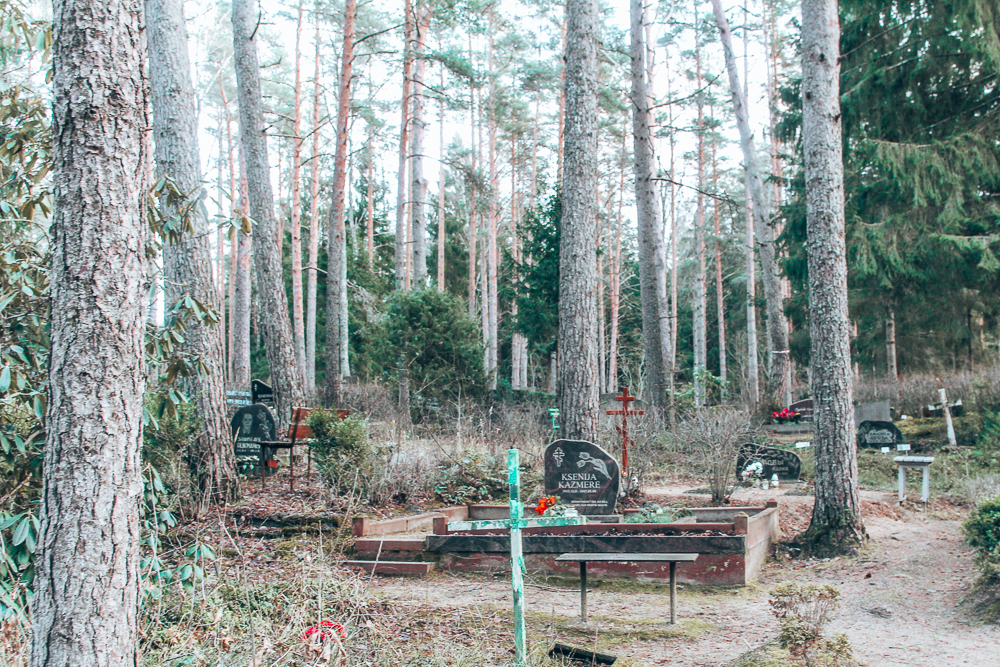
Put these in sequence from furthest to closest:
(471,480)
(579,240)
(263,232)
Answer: (263,232) < (579,240) < (471,480)

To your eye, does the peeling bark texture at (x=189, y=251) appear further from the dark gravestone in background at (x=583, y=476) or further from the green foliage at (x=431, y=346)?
the green foliage at (x=431, y=346)

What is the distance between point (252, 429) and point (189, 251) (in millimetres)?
2740

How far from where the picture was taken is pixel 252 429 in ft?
33.4

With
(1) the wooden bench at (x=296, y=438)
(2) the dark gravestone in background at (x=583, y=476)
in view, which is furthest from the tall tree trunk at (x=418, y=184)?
(2) the dark gravestone in background at (x=583, y=476)

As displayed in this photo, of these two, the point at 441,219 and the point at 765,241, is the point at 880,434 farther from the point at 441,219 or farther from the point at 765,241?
the point at 441,219

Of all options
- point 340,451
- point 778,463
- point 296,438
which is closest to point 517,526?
point 340,451

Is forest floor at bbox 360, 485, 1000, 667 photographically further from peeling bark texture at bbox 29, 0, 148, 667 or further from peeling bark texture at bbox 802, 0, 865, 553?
peeling bark texture at bbox 29, 0, 148, 667

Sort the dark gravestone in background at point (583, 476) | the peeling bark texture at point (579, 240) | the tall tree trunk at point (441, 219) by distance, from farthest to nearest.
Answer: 1. the tall tree trunk at point (441, 219)
2. the peeling bark texture at point (579, 240)
3. the dark gravestone in background at point (583, 476)

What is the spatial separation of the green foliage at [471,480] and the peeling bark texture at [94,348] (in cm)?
673

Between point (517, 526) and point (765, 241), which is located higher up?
point (765, 241)

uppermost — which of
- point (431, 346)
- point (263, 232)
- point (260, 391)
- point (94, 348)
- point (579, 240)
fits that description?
point (263, 232)

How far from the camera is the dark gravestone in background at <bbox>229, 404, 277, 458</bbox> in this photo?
10102mm

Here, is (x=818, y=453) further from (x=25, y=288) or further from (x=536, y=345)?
(x=536, y=345)

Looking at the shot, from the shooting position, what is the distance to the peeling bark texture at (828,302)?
7527mm
